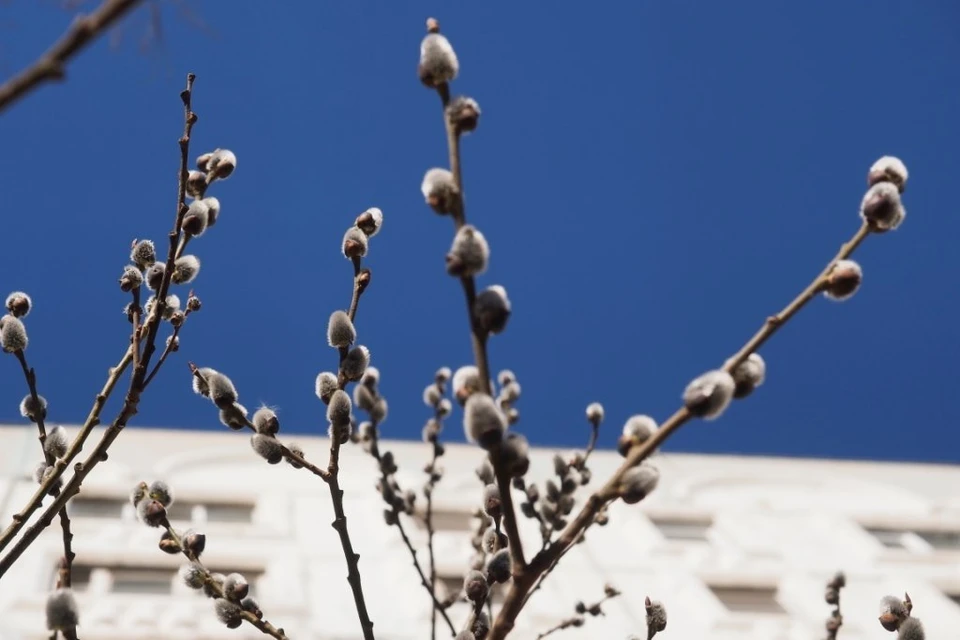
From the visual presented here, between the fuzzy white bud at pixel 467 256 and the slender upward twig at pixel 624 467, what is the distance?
399 mm

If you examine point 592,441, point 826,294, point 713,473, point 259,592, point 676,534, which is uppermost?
point 713,473

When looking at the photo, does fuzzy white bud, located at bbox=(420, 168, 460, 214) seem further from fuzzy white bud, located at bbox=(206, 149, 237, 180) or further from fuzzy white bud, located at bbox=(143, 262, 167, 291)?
fuzzy white bud, located at bbox=(143, 262, 167, 291)

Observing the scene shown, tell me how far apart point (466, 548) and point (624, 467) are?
725 cm

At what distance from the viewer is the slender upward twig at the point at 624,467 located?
1.49 m

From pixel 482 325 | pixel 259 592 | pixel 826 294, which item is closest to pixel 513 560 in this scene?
pixel 482 325

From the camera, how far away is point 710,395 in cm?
143

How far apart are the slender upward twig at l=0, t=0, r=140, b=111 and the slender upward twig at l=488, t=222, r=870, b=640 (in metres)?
0.97

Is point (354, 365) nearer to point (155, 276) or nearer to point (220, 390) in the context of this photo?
point (220, 390)

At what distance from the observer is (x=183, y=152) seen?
2.30m

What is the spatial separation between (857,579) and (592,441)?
6612 mm

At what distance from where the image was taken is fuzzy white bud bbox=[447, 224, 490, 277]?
1.38 m

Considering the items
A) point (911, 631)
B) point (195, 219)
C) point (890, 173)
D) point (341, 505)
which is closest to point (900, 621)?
point (911, 631)

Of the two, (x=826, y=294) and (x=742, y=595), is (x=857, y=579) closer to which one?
(x=742, y=595)

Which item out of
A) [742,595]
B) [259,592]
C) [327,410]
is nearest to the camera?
[327,410]
